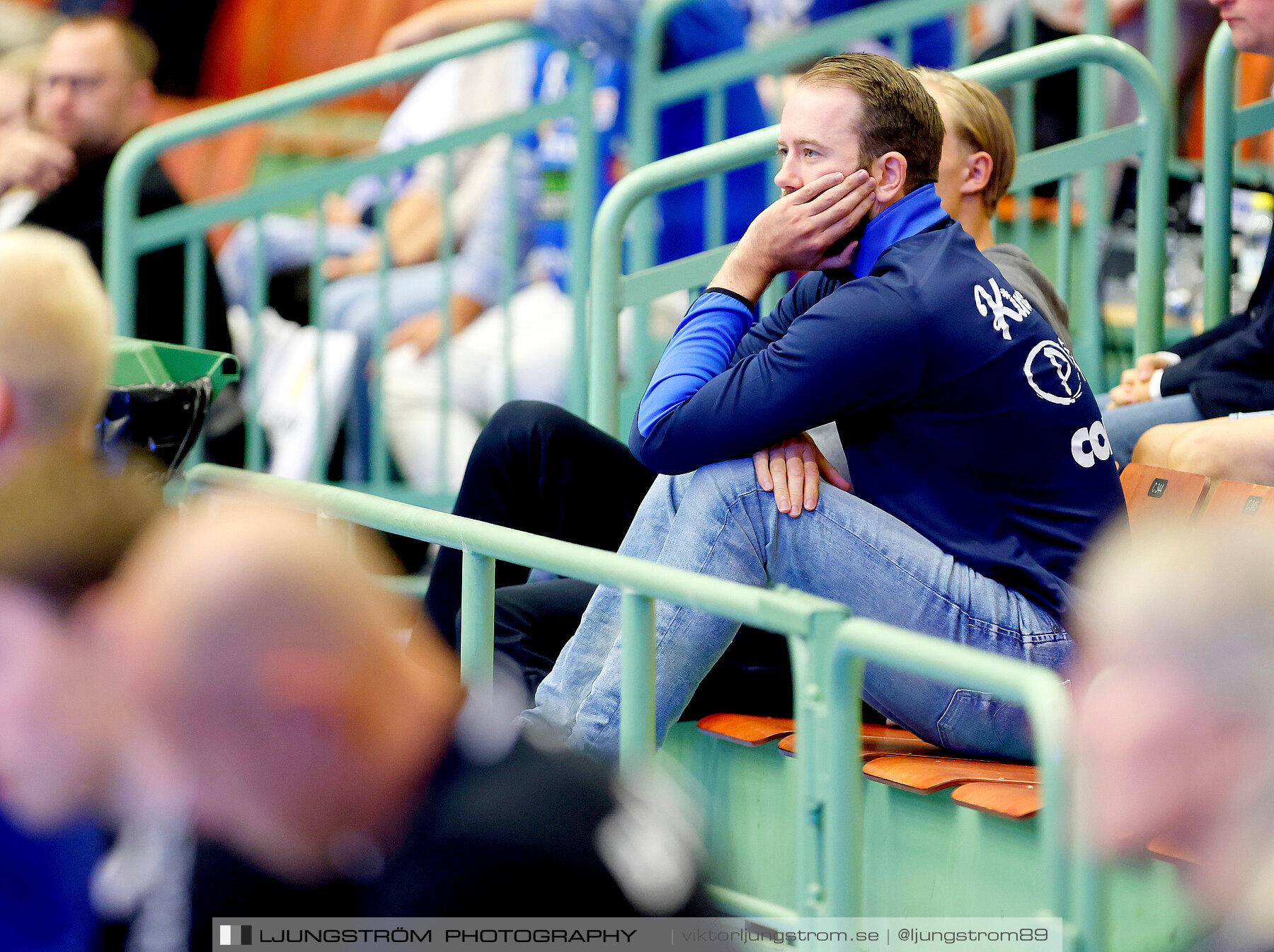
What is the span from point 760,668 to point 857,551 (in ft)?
1.48

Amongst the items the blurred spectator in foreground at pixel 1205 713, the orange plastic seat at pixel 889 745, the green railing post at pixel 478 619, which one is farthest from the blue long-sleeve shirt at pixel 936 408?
the blurred spectator in foreground at pixel 1205 713

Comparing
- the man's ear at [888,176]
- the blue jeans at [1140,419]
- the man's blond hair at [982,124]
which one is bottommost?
the blue jeans at [1140,419]

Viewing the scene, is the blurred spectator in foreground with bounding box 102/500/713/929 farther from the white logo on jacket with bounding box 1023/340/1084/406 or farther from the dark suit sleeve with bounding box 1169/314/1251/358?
the dark suit sleeve with bounding box 1169/314/1251/358

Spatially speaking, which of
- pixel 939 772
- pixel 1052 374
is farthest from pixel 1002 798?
pixel 1052 374

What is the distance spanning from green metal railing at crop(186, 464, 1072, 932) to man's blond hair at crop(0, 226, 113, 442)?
0.44m

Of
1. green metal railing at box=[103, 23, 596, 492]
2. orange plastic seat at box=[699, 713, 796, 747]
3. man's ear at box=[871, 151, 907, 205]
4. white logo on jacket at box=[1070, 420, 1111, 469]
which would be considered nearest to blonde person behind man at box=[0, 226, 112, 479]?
orange plastic seat at box=[699, 713, 796, 747]

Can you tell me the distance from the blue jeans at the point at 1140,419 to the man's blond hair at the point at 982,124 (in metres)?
0.51

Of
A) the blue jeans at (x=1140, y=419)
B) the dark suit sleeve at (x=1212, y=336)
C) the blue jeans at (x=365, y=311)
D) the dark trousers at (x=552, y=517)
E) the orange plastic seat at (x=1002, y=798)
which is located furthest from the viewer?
the blue jeans at (x=365, y=311)

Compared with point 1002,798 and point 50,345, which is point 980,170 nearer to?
point 1002,798

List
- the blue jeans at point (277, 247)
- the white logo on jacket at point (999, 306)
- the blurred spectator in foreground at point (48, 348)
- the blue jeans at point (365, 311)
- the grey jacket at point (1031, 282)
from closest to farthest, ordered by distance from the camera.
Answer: the blurred spectator in foreground at point (48, 348), the white logo on jacket at point (999, 306), the grey jacket at point (1031, 282), the blue jeans at point (365, 311), the blue jeans at point (277, 247)

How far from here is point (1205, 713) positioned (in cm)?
116

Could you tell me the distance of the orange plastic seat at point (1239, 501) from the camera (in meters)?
2.42

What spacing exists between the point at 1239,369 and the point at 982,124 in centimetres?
71

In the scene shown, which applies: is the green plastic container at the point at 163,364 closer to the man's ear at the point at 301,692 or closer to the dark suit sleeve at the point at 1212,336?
the man's ear at the point at 301,692
